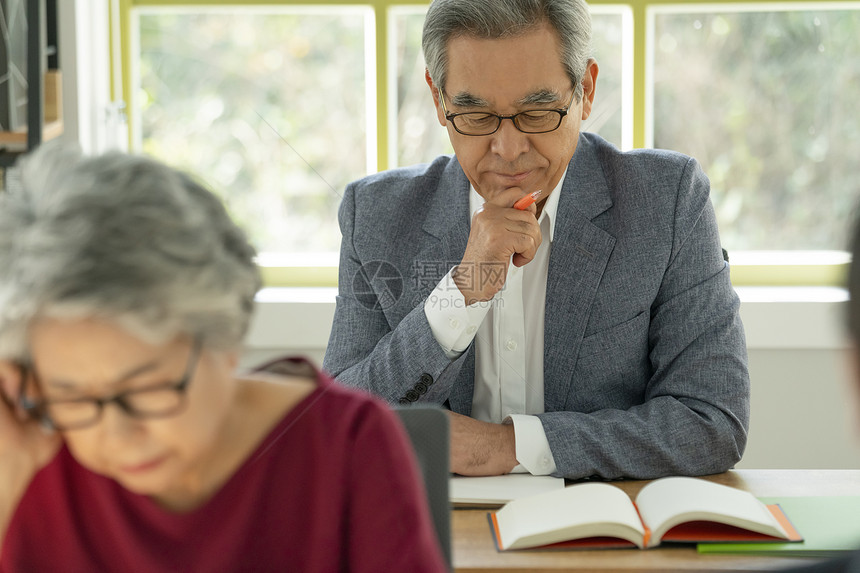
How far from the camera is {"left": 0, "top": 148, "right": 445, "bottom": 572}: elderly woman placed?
0.53 metres

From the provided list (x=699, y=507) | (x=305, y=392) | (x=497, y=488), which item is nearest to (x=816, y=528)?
(x=699, y=507)

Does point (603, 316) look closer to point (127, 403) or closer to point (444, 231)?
point (444, 231)

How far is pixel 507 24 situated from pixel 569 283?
419mm

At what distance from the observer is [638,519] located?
112cm

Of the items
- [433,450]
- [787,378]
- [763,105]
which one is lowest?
[787,378]

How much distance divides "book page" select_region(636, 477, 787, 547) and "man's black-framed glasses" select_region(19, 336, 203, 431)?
0.71 meters

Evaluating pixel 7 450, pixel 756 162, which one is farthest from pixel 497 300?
pixel 756 162

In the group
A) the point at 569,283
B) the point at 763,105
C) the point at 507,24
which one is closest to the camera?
the point at 507,24

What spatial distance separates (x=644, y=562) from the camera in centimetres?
107

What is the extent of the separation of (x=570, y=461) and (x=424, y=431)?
457 millimetres

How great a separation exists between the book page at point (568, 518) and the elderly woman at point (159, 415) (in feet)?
1.31

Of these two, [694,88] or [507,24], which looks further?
[694,88]

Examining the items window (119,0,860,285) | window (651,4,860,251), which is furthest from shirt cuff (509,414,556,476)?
window (651,4,860,251)

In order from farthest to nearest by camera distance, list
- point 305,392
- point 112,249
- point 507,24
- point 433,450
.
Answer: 1. point 507,24
2. point 433,450
3. point 305,392
4. point 112,249
